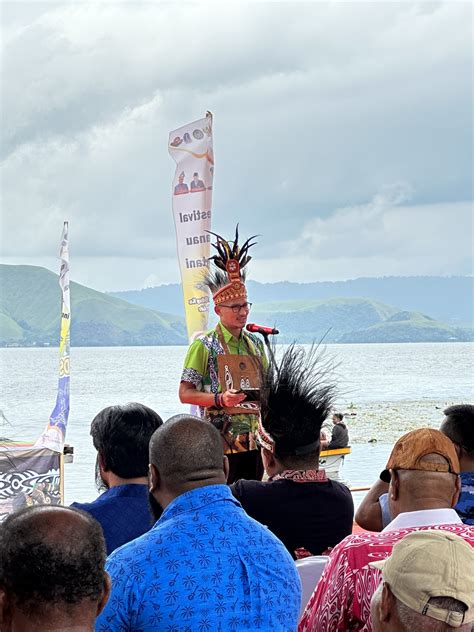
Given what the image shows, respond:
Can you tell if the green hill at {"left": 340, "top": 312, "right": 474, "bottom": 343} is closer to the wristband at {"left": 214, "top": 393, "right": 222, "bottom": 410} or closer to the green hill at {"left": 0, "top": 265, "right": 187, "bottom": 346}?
the green hill at {"left": 0, "top": 265, "right": 187, "bottom": 346}

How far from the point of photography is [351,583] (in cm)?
223

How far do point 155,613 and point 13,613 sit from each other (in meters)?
0.53

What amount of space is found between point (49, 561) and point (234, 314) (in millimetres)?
3197

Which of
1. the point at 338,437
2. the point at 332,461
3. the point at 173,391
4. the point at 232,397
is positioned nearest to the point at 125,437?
the point at 232,397

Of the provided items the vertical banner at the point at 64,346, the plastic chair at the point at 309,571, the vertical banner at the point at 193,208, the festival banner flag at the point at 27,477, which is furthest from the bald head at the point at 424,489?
the vertical banner at the point at 64,346

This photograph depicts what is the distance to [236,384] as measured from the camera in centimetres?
451

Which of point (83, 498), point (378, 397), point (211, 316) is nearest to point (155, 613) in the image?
point (211, 316)

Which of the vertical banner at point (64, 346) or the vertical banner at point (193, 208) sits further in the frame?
the vertical banner at point (64, 346)

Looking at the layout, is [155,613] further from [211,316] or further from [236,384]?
[211,316]

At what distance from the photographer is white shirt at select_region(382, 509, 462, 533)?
2.41m

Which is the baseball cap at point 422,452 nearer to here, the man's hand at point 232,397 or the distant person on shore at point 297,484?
the distant person on shore at point 297,484

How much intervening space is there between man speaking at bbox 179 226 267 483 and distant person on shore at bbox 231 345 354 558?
1.15 meters

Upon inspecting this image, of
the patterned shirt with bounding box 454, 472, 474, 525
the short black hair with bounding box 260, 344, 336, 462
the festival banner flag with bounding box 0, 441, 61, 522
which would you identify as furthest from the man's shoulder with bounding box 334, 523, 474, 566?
the festival banner flag with bounding box 0, 441, 61, 522

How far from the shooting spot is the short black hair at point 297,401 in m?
2.94
